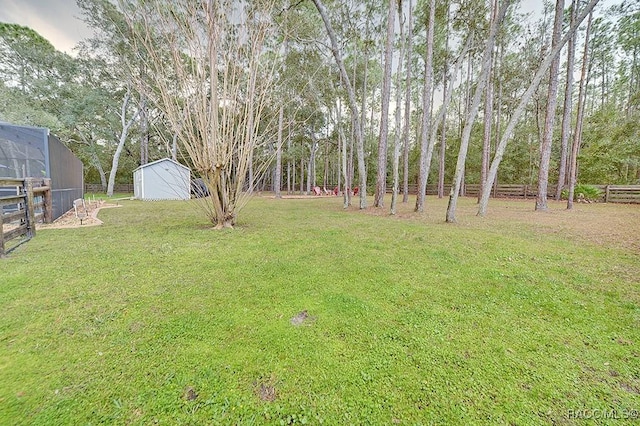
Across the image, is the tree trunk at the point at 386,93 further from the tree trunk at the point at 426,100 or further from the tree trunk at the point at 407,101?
the tree trunk at the point at 426,100

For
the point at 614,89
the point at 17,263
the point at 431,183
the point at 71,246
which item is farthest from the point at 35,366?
the point at 614,89

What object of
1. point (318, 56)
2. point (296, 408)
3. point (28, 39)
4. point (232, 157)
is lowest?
point (296, 408)

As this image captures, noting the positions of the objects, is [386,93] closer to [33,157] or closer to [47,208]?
[47,208]

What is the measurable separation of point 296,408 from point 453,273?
264 cm

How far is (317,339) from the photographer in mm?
1921

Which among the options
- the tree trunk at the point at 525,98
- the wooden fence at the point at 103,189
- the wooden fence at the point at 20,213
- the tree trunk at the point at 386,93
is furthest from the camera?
the wooden fence at the point at 103,189

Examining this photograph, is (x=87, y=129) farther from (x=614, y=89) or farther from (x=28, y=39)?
(x=614, y=89)

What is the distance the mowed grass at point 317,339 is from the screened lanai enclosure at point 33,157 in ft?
16.5

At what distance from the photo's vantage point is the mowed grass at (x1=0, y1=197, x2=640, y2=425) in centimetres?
136

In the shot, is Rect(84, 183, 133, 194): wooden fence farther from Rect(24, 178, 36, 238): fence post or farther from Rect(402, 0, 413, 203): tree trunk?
Rect(402, 0, 413, 203): tree trunk

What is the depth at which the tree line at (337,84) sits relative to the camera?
196 inches

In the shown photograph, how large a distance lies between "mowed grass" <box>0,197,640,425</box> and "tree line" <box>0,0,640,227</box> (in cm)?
301

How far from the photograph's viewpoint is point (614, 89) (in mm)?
17938

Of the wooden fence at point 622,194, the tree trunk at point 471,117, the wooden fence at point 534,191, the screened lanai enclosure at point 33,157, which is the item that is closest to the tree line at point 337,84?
the tree trunk at point 471,117
